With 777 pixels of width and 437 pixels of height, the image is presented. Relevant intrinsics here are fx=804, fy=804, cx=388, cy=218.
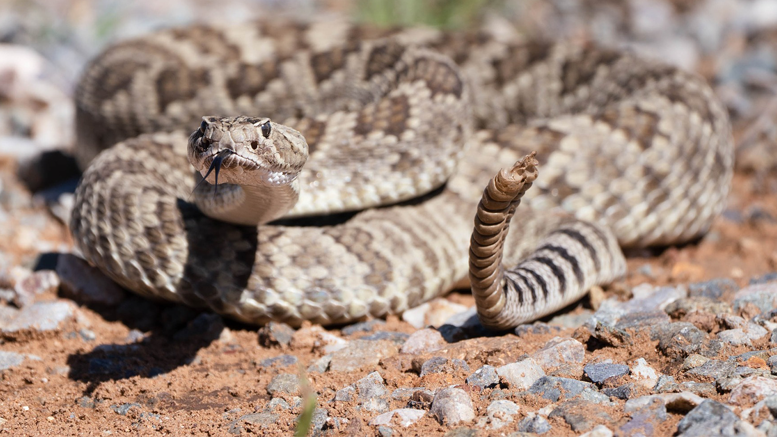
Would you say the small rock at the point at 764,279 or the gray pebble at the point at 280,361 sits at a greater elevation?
the small rock at the point at 764,279

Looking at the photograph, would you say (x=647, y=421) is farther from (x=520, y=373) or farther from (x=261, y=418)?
(x=261, y=418)

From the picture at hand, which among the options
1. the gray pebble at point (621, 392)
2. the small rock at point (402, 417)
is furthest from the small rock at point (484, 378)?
the gray pebble at point (621, 392)

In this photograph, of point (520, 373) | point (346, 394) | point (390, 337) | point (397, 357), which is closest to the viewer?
point (520, 373)

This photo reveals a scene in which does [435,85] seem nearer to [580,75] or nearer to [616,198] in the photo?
[616,198]

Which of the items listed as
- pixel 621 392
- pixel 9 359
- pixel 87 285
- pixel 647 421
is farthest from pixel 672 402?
pixel 87 285

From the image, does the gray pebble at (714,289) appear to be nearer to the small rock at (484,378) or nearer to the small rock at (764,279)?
the small rock at (764,279)

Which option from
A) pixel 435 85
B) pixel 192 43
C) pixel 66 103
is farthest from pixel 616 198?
pixel 66 103
